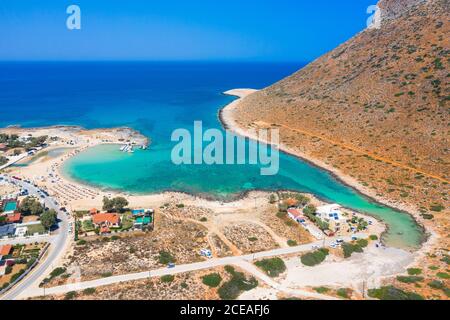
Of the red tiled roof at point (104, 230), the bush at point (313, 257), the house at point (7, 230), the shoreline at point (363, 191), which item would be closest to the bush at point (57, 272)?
the red tiled roof at point (104, 230)

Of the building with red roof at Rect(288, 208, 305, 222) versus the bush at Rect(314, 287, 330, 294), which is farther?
the building with red roof at Rect(288, 208, 305, 222)

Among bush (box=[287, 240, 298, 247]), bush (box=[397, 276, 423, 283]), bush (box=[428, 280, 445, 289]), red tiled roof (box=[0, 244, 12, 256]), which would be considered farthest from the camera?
bush (box=[287, 240, 298, 247])

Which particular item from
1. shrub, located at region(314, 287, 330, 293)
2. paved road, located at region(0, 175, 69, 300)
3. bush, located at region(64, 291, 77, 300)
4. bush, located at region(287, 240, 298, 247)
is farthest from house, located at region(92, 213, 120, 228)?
shrub, located at region(314, 287, 330, 293)

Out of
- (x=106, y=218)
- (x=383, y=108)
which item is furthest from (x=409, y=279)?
(x=383, y=108)

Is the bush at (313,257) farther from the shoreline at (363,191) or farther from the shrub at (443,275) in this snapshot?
the shoreline at (363,191)

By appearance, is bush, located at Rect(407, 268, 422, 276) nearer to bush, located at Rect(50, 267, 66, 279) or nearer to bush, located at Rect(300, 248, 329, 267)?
bush, located at Rect(300, 248, 329, 267)
